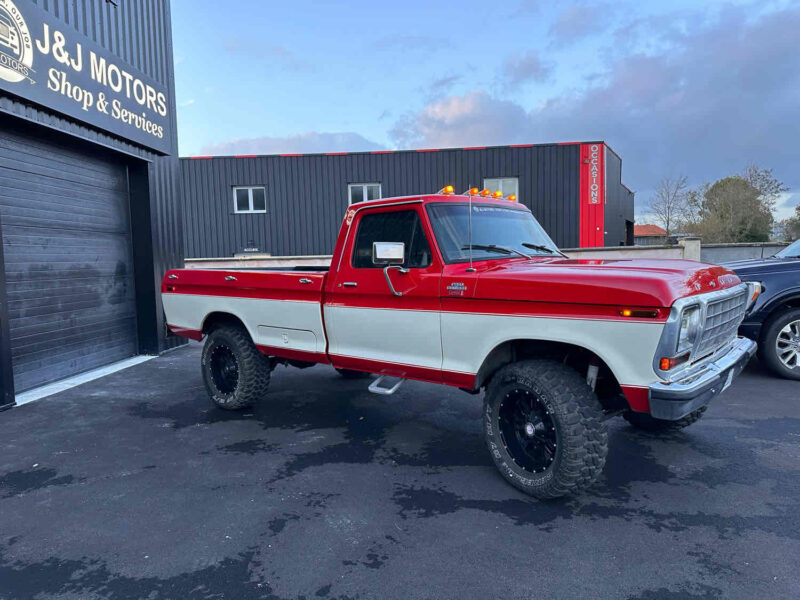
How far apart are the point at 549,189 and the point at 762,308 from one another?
1335 cm

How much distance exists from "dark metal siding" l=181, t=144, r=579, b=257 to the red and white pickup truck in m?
14.6

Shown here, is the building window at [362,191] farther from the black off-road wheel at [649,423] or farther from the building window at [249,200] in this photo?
the black off-road wheel at [649,423]

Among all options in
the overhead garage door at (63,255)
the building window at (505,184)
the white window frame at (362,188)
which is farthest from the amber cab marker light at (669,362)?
the white window frame at (362,188)

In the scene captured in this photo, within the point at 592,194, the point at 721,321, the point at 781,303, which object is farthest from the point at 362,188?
the point at 721,321

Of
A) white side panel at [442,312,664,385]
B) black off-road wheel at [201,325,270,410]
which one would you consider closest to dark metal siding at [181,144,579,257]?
black off-road wheel at [201,325,270,410]

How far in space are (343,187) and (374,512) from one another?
1714 centimetres

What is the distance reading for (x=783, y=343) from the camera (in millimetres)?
6363

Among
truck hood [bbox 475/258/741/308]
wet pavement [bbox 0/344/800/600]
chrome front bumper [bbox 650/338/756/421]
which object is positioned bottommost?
wet pavement [bbox 0/344/800/600]

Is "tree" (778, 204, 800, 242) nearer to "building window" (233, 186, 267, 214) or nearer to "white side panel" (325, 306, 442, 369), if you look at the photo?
"building window" (233, 186, 267, 214)

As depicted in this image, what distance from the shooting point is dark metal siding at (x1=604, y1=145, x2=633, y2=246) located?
21.7 metres

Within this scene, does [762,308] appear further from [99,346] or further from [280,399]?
[99,346]

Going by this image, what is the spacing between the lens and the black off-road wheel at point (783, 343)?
6242 millimetres

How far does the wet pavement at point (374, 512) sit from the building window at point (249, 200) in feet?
50.1

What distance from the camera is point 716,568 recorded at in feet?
8.95
